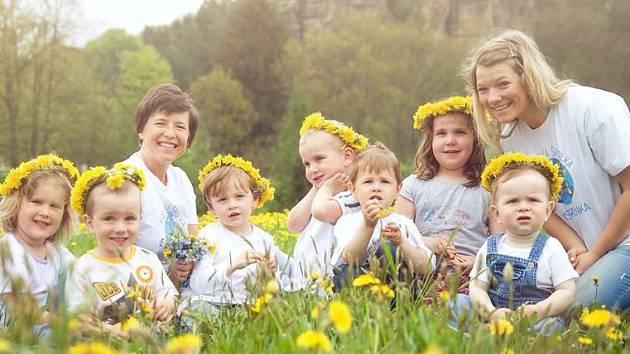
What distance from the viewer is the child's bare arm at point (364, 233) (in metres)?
3.68

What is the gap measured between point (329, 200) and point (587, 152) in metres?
1.63

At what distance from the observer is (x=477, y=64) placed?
4.47m

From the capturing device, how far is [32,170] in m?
4.00

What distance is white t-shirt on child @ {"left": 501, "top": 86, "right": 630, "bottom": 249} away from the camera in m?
4.28

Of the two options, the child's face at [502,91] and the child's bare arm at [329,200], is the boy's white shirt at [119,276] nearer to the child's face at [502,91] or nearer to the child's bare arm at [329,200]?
the child's bare arm at [329,200]

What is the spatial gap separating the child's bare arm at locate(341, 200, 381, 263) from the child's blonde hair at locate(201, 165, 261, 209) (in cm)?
91

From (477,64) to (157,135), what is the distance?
7.45 feet

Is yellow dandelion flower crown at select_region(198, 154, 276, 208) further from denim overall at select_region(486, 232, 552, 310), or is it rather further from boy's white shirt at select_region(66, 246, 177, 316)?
denim overall at select_region(486, 232, 552, 310)

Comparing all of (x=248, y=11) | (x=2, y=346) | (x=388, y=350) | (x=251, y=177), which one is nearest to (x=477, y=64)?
(x=251, y=177)

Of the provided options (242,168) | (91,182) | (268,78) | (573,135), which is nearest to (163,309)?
(91,182)

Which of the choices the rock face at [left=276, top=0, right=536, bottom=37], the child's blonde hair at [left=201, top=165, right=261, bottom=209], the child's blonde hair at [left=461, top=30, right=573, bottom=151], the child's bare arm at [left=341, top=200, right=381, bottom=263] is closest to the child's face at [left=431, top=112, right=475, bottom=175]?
the child's blonde hair at [left=461, top=30, right=573, bottom=151]

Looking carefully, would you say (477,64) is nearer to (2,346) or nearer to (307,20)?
(2,346)

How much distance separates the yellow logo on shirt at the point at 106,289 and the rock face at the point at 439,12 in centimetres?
4725

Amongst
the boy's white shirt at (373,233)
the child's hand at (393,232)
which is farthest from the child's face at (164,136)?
the child's hand at (393,232)
